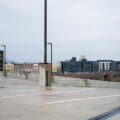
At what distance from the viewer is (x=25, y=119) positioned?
17.7 feet

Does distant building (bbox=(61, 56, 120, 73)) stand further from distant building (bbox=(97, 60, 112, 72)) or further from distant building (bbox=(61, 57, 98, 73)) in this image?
distant building (bbox=(97, 60, 112, 72))

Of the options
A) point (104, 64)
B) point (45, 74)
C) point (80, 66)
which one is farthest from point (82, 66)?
point (45, 74)

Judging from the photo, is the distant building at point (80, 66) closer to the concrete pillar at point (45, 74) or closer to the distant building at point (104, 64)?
the distant building at point (104, 64)

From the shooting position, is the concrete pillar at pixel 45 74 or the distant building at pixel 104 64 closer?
the concrete pillar at pixel 45 74

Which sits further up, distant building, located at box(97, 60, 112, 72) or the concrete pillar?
Answer: distant building, located at box(97, 60, 112, 72)

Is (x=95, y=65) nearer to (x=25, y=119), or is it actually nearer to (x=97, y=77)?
(x=97, y=77)

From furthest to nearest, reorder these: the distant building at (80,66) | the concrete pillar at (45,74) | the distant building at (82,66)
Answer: the distant building at (80,66)
the distant building at (82,66)
the concrete pillar at (45,74)

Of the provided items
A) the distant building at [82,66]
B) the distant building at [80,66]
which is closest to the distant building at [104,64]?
the distant building at [82,66]

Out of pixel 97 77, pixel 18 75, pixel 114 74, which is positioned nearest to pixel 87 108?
pixel 18 75

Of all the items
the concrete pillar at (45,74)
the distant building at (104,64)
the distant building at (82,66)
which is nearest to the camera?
the concrete pillar at (45,74)

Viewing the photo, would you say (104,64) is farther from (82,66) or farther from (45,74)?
(45,74)

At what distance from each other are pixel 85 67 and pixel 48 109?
302 ft

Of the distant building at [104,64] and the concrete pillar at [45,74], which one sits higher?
the distant building at [104,64]

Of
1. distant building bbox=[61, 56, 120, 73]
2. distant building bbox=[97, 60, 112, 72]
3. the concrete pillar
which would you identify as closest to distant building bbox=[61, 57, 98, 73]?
distant building bbox=[61, 56, 120, 73]
